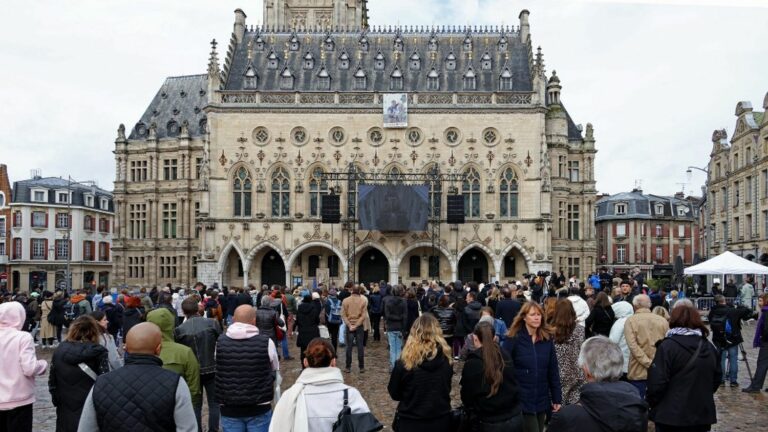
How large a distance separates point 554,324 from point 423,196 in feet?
108

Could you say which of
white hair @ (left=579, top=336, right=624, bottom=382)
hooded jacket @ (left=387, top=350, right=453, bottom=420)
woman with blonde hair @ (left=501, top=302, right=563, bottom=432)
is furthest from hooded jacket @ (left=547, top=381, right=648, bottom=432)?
woman with blonde hair @ (left=501, top=302, right=563, bottom=432)

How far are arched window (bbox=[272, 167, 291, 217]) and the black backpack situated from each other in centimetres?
3253

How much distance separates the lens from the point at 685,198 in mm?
78875

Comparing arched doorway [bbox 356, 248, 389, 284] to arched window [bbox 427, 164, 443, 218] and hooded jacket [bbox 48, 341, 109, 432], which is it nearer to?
arched window [bbox 427, 164, 443, 218]

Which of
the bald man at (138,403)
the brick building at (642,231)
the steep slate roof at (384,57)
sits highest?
the steep slate roof at (384,57)

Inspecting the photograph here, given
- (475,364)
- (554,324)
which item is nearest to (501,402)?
(475,364)

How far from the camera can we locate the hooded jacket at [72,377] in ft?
22.8

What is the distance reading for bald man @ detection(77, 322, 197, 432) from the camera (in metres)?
5.20

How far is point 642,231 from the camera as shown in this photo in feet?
229

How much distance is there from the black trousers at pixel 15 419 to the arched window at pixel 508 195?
3760 cm

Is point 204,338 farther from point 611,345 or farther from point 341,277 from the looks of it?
point 341,277

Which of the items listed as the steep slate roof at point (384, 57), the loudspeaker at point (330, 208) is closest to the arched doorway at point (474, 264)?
the loudspeaker at point (330, 208)

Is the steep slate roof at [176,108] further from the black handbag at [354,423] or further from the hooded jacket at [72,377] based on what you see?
the black handbag at [354,423]

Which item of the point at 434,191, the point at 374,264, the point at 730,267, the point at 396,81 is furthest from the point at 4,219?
the point at 730,267
